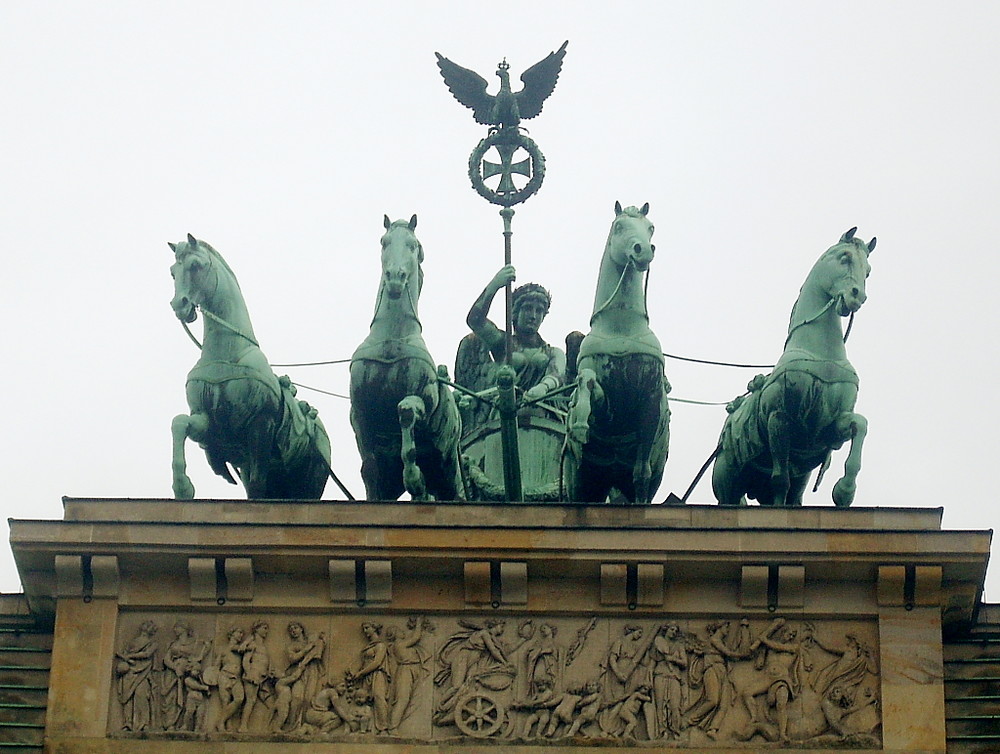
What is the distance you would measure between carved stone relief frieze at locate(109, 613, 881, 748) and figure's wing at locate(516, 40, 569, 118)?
7.22 metres

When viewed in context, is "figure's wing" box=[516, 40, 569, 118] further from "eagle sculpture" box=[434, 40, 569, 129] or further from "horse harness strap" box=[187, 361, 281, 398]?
"horse harness strap" box=[187, 361, 281, 398]

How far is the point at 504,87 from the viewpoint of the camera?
36500mm

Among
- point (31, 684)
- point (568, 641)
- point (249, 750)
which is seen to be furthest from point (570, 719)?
point (31, 684)

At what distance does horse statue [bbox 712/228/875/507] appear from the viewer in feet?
106

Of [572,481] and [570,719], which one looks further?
[572,481]

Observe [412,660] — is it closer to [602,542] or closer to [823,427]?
[602,542]

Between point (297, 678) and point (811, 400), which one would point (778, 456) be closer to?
point (811, 400)

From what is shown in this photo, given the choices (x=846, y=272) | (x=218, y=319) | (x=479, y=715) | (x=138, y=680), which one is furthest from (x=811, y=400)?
(x=138, y=680)

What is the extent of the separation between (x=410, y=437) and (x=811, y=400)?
11.5 feet

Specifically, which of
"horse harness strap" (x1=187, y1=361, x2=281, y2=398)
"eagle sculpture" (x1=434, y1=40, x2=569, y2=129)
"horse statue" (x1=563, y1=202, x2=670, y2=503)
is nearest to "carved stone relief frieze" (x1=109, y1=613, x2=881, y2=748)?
"horse statue" (x1=563, y1=202, x2=670, y2=503)

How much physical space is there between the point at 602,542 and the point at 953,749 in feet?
11.0

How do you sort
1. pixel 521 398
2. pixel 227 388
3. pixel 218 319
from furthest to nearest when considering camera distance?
pixel 521 398 → pixel 218 319 → pixel 227 388

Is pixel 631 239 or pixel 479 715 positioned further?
pixel 631 239

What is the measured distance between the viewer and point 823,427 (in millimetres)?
32375
